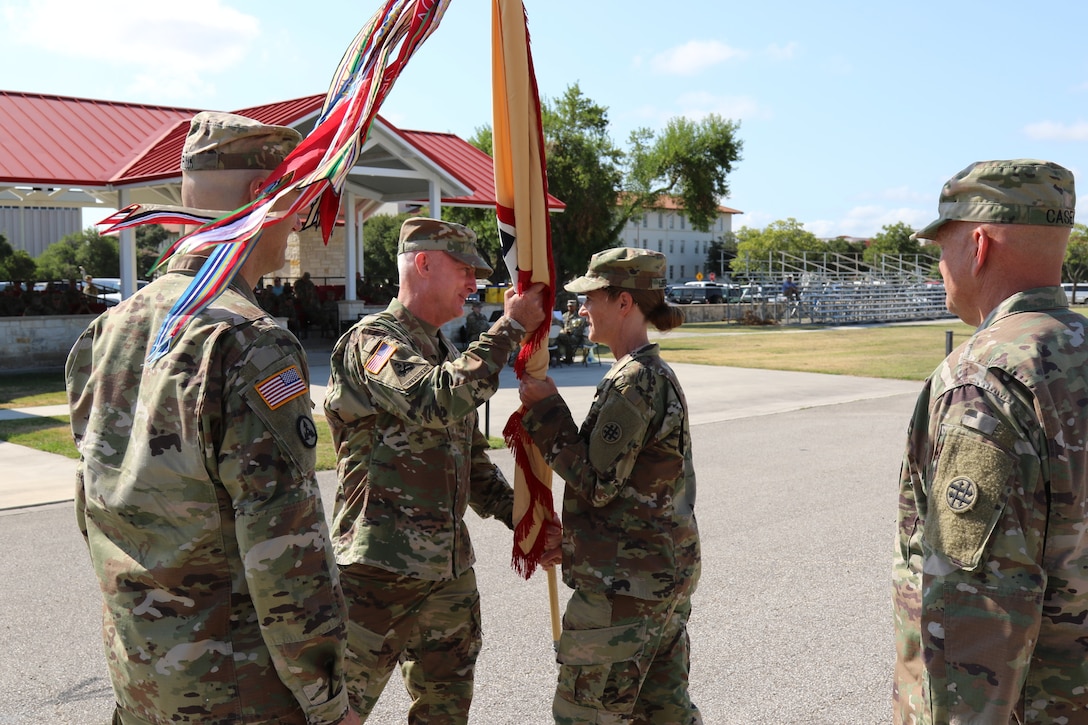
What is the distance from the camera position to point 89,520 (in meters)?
2.50

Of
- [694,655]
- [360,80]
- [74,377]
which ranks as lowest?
[694,655]

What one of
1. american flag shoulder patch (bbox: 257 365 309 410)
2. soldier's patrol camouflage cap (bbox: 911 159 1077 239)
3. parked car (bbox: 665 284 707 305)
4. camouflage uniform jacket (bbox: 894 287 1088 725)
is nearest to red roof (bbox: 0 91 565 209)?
american flag shoulder patch (bbox: 257 365 309 410)

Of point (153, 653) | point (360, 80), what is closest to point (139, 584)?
point (153, 653)

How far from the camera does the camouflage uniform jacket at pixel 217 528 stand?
2.26 metres

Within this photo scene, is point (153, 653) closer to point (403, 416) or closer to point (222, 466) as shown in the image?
point (222, 466)

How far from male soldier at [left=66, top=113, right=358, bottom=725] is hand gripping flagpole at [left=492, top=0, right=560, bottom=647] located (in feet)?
3.96

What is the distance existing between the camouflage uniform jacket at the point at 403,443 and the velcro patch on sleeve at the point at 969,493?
4.81 feet

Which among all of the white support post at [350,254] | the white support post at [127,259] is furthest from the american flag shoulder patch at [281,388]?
the white support post at [350,254]

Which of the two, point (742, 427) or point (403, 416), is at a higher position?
point (403, 416)

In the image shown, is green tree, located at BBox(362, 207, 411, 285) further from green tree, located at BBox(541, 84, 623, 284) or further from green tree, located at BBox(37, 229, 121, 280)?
green tree, located at BBox(541, 84, 623, 284)

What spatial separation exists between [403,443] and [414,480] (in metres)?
0.14

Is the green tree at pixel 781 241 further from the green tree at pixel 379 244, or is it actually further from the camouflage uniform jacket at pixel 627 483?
the camouflage uniform jacket at pixel 627 483

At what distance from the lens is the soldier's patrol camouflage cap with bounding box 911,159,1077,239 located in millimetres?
2371

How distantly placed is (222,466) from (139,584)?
15.2 inches
